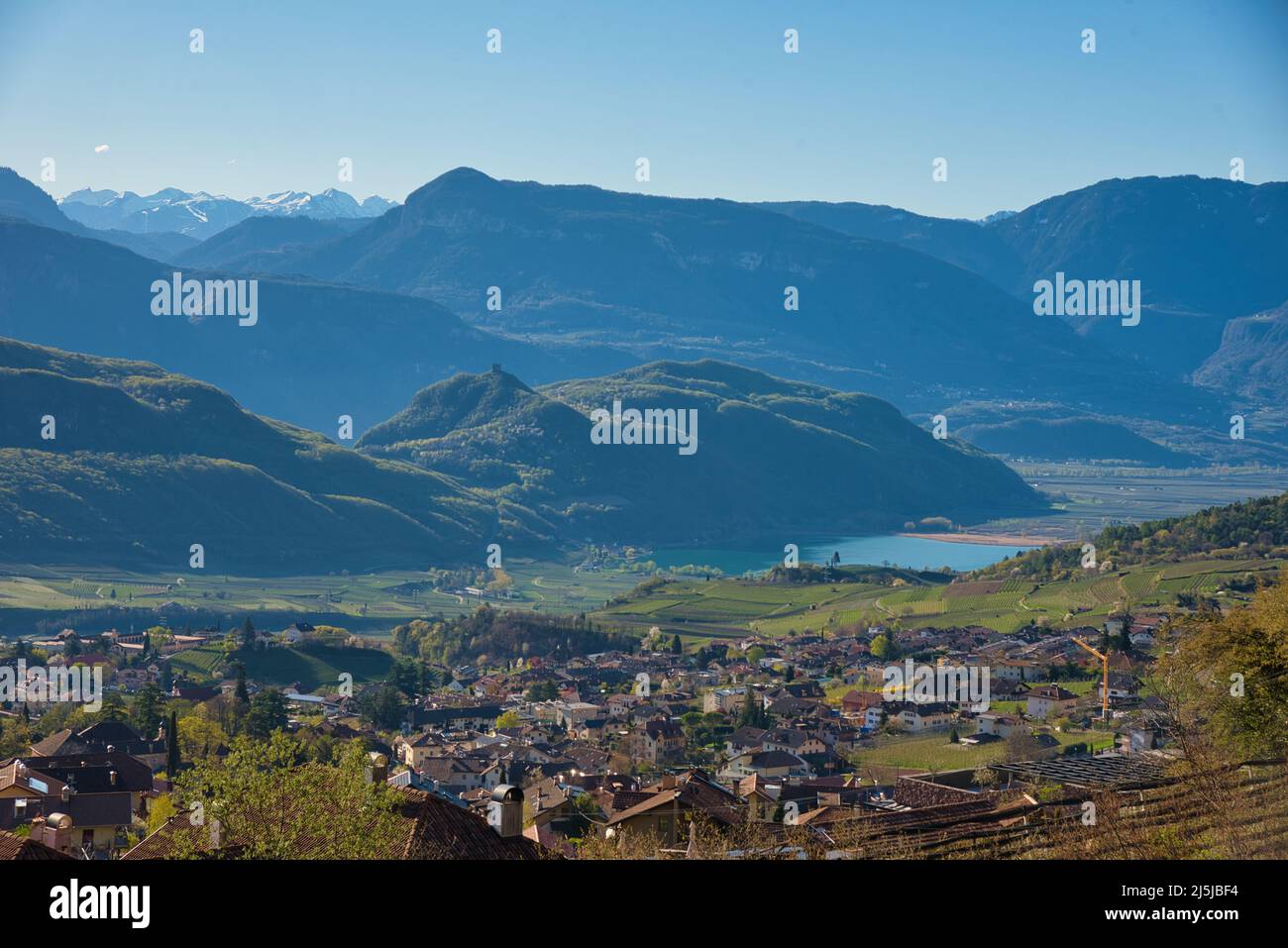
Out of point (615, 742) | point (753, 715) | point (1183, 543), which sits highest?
point (1183, 543)

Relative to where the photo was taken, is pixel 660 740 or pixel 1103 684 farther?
pixel 1103 684

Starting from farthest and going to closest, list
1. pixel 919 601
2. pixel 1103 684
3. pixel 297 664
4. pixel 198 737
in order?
pixel 919 601
pixel 297 664
pixel 1103 684
pixel 198 737

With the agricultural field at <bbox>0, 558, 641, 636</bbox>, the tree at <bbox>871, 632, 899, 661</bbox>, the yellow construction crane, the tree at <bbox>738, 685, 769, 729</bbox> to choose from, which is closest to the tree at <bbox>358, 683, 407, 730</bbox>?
the tree at <bbox>738, 685, 769, 729</bbox>

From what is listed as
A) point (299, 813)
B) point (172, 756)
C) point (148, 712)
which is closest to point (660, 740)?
point (172, 756)

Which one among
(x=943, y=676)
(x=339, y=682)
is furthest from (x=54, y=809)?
(x=339, y=682)

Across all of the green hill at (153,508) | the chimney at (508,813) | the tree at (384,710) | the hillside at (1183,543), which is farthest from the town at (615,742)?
the green hill at (153,508)

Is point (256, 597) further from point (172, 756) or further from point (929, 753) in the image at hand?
point (929, 753)

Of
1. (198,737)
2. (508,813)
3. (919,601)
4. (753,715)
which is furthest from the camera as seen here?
(919,601)

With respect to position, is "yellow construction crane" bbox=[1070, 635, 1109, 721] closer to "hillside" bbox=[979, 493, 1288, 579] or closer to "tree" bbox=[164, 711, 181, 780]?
"hillside" bbox=[979, 493, 1288, 579]

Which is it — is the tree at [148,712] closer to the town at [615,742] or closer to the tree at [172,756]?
the town at [615,742]

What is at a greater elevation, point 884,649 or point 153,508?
point 153,508
